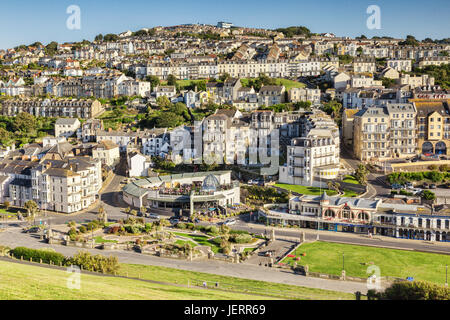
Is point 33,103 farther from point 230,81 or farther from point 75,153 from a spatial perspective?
point 230,81

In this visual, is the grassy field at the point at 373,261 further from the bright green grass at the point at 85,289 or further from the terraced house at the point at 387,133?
the terraced house at the point at 387,133

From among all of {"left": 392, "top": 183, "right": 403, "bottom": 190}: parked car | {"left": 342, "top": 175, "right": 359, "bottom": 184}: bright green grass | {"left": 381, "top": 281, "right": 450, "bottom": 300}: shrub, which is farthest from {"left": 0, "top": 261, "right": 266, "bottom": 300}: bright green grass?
{"left": 392, "top": 183, "right": 403, "bottom": 190}: parked car

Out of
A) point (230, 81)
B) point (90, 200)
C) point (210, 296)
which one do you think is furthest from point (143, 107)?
point (210, 296)

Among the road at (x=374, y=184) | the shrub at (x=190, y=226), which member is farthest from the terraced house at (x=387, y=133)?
the shrub at (x=190, y=226)

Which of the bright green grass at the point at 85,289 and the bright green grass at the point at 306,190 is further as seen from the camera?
the bright green grass at the point at 306,190

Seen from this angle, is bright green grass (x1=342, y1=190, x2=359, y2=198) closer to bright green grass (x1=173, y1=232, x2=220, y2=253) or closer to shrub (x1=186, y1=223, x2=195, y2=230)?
shrub (x1=186, y1=223, x2=195, y2=230)

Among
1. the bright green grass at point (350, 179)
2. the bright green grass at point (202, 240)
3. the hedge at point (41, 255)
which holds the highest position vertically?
the bright green grass at point (350, 179)
